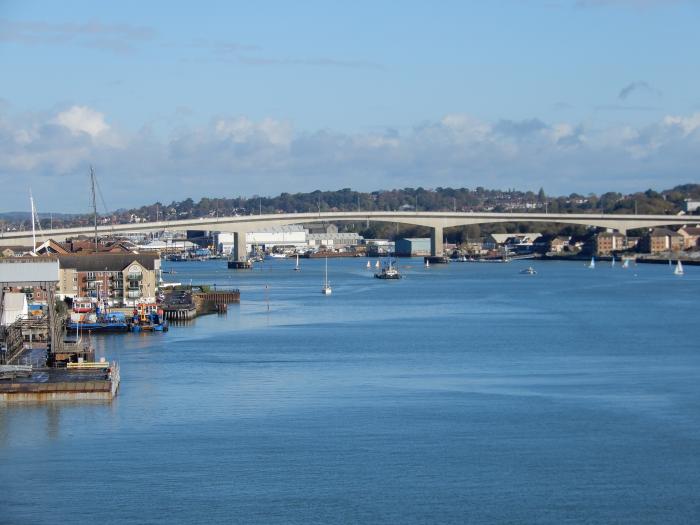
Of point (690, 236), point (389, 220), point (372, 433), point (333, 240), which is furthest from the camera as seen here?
point (333, 240)

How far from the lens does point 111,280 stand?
33.0 metres

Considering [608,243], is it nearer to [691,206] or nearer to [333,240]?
[691,206]

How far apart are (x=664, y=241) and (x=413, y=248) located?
23269 millimetres

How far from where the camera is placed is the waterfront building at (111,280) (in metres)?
32.8

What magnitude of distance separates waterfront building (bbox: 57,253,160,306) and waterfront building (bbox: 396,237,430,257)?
211 ft

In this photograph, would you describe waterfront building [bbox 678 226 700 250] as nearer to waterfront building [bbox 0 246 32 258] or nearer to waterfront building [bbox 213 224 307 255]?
waterfront building [bbox 213 224 307 255]

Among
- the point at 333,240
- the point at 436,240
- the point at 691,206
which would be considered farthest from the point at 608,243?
the point at 333,240

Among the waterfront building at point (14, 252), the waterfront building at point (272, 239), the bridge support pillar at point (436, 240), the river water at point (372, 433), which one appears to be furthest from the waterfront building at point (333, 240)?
the river water at point (372, 433)

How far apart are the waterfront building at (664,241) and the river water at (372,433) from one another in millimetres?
54924

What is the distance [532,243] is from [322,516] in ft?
286

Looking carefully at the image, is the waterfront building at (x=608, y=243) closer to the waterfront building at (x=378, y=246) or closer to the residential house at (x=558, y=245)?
the residential house at (x=558, y=245)

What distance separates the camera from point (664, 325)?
93.9 feet

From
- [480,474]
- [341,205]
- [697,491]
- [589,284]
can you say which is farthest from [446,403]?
[341,205]

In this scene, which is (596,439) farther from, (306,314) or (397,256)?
(397,256)
